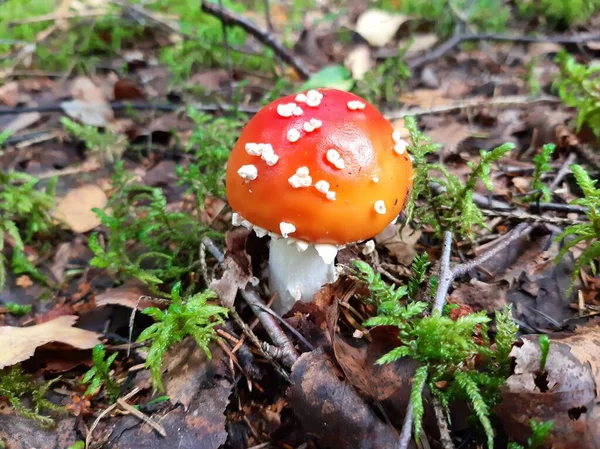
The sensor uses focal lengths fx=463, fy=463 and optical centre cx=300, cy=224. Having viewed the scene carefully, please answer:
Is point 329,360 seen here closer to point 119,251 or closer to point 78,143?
point 119,251

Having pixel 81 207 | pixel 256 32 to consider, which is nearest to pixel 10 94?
pixel 81 207

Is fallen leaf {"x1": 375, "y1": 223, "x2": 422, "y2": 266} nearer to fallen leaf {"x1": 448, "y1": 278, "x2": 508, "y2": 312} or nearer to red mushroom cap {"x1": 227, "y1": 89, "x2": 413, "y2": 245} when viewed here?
fallen leaf {"x1": 448, "y1": 278, "x2": 508, "y2": 312}

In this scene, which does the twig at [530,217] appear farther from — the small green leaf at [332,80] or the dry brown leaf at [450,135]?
the small green leaf at [332,80]

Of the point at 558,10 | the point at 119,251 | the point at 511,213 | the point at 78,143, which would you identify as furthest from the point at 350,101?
the point at 558,10

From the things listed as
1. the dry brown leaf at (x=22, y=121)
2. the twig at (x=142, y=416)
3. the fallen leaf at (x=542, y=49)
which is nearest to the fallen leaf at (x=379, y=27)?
the fallen leaf at (x=542, y=49)

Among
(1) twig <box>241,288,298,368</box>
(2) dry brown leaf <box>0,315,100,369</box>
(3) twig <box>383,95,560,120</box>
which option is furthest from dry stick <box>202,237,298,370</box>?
(3) twig <box>383,95,560,120</box>

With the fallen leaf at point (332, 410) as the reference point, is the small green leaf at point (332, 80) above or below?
above

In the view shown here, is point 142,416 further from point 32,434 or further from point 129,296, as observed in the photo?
point 129,296
